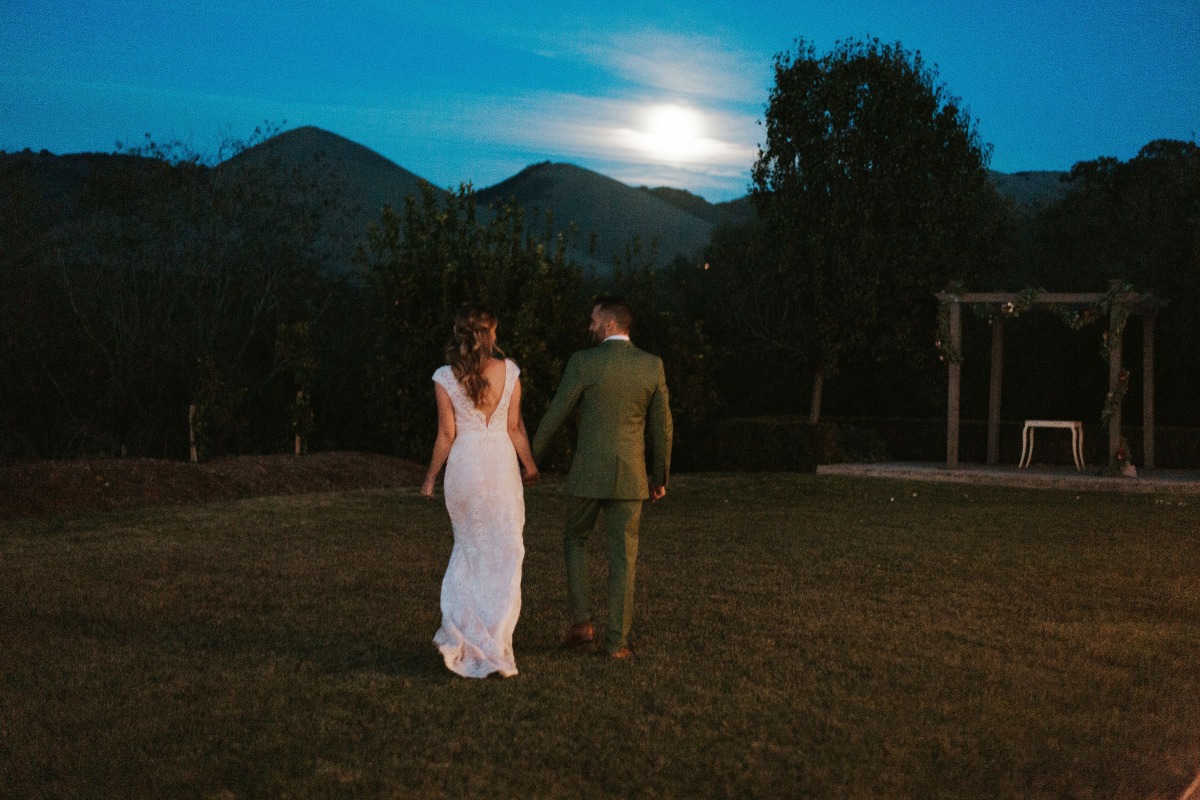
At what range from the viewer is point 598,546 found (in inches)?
451

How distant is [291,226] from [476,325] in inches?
638

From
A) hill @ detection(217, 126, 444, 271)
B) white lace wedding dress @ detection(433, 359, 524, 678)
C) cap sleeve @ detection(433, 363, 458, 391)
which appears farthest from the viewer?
hill @ detection(217, 126, 444, 271)

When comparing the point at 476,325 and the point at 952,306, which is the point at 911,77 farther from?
the point at 476,325

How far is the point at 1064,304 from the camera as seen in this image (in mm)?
19703

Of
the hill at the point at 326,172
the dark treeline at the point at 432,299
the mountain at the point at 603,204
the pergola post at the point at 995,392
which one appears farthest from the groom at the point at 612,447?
the mountain at the point at 603,204

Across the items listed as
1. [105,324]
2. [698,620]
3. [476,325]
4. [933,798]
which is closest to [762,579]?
[698,620]

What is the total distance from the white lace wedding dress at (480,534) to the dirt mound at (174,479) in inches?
347

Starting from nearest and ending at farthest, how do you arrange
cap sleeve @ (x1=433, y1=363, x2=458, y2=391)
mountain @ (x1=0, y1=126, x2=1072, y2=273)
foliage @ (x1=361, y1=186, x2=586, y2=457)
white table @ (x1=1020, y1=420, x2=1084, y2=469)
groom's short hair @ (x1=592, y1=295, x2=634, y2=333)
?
cap sleeve @ (x1=433, y1=363, x2=458, y2=391), groom's short hair @ (x1=592, y1=295, x2=634, y2=333), foliage @ (x1=361, y1=186, x2=586, y2=457), white table @ (x1=1020, y1=420, x2=1084, y2=469), mountain @ (x1=0, y1=126, x2=1072, y2=273)

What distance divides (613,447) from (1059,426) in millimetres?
15329

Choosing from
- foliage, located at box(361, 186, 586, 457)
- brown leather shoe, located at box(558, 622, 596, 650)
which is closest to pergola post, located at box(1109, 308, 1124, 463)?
foliage, located at box(361, 186, 586, 457)

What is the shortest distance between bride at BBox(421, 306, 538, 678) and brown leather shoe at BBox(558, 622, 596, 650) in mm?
587

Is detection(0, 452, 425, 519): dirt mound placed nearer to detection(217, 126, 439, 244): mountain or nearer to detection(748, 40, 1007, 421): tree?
detection(217, 126, 439, 244): mountain

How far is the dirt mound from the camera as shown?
13906mm

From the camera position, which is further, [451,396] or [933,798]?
[451,396]
